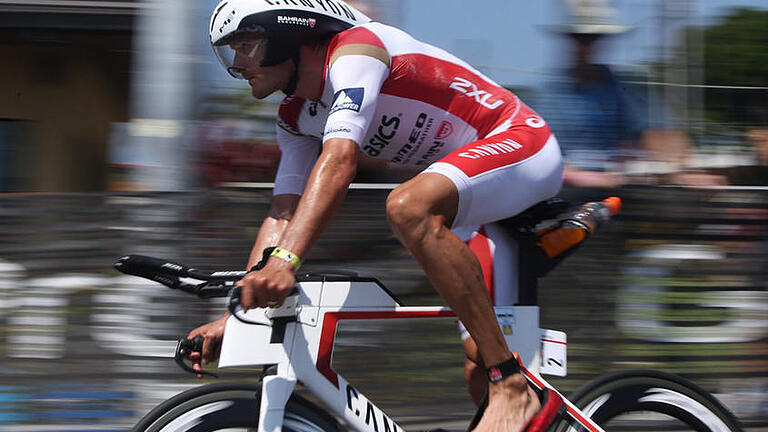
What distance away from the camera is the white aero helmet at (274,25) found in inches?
116

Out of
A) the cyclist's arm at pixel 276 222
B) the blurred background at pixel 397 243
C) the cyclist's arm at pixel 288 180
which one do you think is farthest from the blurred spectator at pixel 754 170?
the cyclist's arm at pixel 276 222

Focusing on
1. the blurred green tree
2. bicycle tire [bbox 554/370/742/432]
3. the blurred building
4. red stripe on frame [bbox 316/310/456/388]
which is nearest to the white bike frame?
red stripe on frame [bbox 316/310/456/388]

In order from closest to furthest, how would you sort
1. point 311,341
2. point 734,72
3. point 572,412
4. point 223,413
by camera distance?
point 223,413, point 311,341, point 572,412, point 734,72

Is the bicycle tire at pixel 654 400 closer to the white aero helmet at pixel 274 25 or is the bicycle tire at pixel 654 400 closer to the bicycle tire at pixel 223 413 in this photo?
the bicycle tire at pixel 223 413

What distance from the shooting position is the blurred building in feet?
26.2

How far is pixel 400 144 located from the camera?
10.7ft

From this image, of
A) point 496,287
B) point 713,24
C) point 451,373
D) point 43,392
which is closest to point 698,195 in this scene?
point 713,24

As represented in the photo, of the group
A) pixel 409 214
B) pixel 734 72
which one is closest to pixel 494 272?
pixel 409 214

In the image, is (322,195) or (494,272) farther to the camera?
(494,272)

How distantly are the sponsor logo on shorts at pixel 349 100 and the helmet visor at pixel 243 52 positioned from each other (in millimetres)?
332

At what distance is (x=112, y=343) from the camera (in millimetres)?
4531

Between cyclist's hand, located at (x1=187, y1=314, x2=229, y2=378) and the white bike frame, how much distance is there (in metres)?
0.19

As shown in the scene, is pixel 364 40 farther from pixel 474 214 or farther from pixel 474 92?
pixel 474 214

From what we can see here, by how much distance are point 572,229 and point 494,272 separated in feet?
0.99
